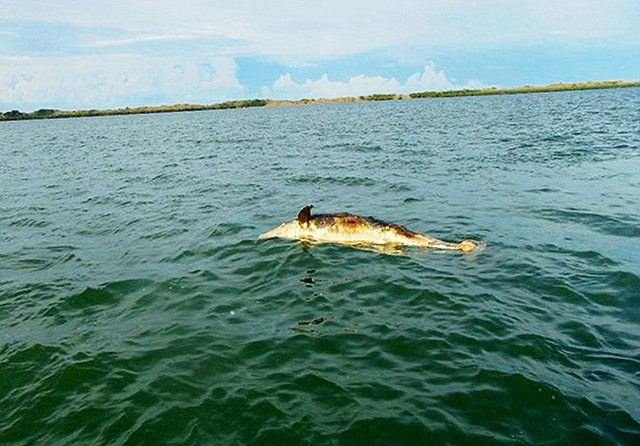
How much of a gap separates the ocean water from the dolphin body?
1.66 feet

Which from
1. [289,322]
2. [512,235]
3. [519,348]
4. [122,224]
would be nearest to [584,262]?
[512,235]

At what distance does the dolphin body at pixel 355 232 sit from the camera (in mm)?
14077

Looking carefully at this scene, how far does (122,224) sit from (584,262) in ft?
51.4

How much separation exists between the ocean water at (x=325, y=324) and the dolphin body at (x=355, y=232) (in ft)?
1.66

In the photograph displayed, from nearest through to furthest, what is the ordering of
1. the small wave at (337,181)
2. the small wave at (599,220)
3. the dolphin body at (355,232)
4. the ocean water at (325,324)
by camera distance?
→ the ocean water at (325,324), the dolphin body at (355,232), the small wave at (599,220), the small wave at (337,181)

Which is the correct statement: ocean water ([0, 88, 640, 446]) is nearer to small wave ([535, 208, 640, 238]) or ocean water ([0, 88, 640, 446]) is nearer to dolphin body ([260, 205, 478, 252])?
small wave ([535, 208, 640, 238])

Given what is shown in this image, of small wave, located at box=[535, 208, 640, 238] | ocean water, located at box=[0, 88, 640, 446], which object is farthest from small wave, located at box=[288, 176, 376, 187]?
small wave, located at box=[535, 208, 640, 238]

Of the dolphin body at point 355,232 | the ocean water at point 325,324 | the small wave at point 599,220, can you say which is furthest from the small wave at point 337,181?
the dolphin body at point 355,232

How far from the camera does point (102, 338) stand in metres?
9.73

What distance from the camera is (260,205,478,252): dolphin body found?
1408 cm

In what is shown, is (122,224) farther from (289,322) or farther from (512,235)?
Answer: (512,235)

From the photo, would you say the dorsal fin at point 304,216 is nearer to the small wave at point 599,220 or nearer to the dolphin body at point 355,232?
the dolphin body at point 355,232

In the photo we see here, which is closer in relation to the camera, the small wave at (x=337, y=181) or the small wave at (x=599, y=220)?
the small wave at (x=599, y=220)

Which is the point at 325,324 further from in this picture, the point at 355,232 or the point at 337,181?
the point at 337,181
